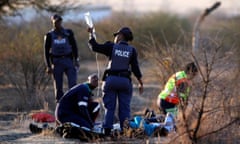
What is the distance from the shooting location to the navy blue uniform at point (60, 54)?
1444cm

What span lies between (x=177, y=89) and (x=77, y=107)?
2124 millimetres

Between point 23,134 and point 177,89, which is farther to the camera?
point 23,134

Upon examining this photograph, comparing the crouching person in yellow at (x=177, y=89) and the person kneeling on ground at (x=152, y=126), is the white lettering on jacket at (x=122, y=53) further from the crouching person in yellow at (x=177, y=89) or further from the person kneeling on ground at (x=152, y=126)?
the person kneeling on ground at (x=152, y=126)

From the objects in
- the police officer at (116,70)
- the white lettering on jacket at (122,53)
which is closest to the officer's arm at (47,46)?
the police officer at (116,70)

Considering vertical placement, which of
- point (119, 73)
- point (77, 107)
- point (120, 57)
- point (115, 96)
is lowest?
point (77, 107)

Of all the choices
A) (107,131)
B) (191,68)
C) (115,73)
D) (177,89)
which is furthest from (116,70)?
(177,89)

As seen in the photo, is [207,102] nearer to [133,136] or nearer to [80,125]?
[133,136]

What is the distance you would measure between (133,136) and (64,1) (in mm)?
12497

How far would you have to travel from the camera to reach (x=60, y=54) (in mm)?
14539

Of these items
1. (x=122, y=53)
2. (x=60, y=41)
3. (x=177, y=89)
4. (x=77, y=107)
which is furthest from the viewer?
(x=60, y=41)

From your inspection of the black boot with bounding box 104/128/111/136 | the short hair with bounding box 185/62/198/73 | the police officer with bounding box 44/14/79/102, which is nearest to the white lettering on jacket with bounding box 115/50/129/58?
the short hair with bounding box 185/62/198/73

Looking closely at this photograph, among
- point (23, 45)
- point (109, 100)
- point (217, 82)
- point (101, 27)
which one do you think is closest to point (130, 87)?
point (109, 100)

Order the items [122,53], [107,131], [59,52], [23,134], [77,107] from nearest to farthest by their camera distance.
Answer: [107,131] → [122,53] → [77,107] → [23,134] → [59,52]

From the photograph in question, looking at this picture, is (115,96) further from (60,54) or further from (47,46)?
(47,46)
